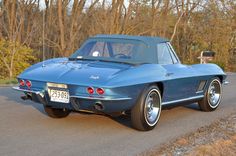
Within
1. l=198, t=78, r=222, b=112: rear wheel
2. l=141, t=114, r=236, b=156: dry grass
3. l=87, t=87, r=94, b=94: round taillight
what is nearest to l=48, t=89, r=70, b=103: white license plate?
l=87, t=87, r=94, b=94: round taillight

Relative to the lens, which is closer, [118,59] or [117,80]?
[117,80]

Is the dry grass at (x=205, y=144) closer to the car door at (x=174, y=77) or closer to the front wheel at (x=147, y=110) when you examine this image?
the front wheel at (x=147, y=110)

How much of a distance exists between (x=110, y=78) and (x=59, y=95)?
78cm

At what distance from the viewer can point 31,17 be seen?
3272cm

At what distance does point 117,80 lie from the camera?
5883 mm

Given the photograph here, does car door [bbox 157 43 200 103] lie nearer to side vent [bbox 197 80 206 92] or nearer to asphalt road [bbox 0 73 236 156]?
side vent [bbox 197 80 206 92]

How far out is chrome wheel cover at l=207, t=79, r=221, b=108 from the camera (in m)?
8.60

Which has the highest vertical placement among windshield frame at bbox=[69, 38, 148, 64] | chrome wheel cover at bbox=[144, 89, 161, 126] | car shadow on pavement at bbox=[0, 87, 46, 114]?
windshield frame at bbox=[69, 38, 148, 64]

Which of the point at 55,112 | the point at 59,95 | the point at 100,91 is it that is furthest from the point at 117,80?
the point at 55,112

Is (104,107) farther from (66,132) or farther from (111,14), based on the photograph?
(111,14)

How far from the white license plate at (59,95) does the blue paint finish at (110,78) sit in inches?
2.6

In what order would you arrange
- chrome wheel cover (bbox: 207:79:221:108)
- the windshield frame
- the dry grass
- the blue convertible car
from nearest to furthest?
the dry grass
the blue convertible car
the windshield frame
chrome wheel cover (bbox: 207:79:221:108)

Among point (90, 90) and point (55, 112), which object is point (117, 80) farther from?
point (55, 112)

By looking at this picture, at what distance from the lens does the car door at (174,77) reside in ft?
23.0
